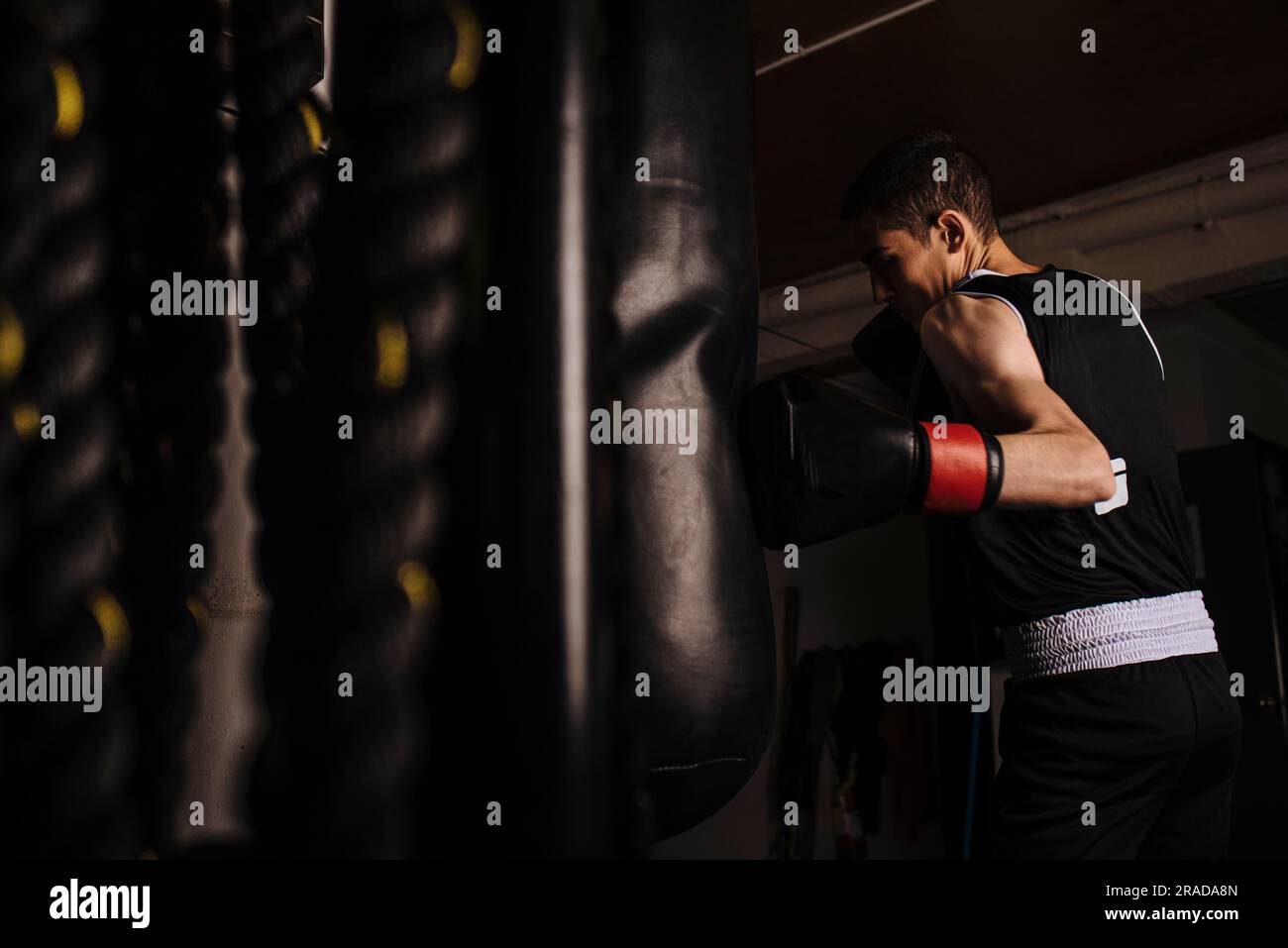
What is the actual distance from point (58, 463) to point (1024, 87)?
113 inches

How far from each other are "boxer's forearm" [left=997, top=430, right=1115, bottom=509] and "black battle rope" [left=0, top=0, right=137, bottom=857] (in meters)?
0.53

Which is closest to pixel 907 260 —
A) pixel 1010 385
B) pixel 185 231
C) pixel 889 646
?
pixel 1010 385

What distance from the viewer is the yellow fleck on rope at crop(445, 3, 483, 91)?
0.32 m

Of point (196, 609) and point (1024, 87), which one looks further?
point (1024, 87)

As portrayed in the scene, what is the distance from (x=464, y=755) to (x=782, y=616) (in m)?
4.81

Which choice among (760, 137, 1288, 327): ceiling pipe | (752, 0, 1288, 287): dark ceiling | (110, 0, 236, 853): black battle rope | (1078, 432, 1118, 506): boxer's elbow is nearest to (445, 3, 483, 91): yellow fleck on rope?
(110, 0, 236, 853): black battle rope

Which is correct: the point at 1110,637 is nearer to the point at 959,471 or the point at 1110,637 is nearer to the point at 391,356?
the point at 959,471

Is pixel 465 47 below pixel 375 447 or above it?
above

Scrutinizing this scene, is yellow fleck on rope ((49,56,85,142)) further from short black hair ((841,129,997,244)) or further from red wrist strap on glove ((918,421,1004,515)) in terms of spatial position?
short black hair ((841,129,997,244))

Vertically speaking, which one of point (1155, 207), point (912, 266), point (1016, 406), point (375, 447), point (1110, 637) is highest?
point (1155, 207)

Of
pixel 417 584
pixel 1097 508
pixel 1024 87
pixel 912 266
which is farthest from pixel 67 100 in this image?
pixel 1024 87

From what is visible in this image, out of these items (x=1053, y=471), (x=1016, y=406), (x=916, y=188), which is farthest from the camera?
(x=916, y=188)

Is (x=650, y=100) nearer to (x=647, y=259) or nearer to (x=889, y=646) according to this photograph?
(x=647, y=259)

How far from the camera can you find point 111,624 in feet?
1.09
